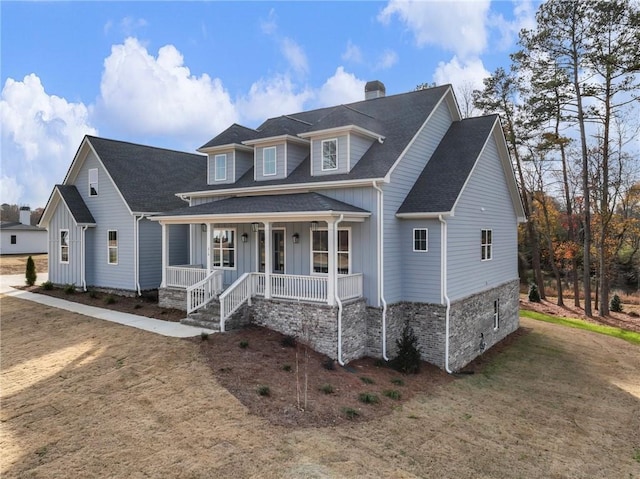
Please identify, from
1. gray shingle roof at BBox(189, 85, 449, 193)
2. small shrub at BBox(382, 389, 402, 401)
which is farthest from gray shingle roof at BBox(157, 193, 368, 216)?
small shrub at BBox(382, 389, 402, 401)

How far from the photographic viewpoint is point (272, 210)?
1302 centimetres

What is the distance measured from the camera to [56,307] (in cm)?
1655

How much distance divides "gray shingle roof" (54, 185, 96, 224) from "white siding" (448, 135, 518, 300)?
53.1ft

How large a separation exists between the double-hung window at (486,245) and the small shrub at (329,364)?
7.87 m

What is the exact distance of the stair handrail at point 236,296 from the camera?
12795 mm

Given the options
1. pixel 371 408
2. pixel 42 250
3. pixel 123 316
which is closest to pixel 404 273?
pixel 371 408

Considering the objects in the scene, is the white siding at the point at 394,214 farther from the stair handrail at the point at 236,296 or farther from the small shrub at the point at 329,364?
the stair handrail at the point at 236,296

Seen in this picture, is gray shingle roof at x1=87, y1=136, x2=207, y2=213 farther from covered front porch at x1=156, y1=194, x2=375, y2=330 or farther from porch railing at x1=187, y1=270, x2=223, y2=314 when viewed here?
porch railing at x1=187, y1=270, x2=223, y2=314

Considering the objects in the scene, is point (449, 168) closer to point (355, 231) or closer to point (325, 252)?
point (355, 231)

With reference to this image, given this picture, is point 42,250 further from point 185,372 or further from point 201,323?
point 185,372

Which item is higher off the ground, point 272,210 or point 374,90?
point 374,90

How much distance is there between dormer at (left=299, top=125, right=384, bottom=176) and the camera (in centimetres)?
1410

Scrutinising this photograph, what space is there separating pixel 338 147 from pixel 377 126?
226 cm

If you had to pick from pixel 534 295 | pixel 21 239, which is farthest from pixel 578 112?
pixel 21 239
